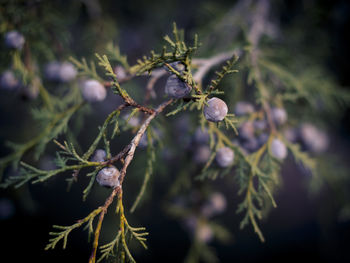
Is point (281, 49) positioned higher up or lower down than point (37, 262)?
higher up

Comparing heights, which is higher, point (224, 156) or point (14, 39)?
point (14, 39)

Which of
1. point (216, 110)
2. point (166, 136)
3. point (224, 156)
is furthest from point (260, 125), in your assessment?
point (216, 110)

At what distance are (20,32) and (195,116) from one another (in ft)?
3.83

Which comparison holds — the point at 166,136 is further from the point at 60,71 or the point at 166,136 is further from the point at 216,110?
the point at 216,110

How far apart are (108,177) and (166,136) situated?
98 centimetres

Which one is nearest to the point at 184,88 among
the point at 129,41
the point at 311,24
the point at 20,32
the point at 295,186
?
the point at 20,32

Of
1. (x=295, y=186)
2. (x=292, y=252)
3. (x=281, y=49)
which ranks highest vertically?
(x=281, y=49)

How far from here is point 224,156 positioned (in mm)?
1253

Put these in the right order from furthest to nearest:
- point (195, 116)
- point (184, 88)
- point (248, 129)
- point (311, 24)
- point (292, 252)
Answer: point (292, 252)
point (311, 24)
point (195, 116)
point (248, 129)
point (184, 88)

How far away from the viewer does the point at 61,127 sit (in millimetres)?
1296

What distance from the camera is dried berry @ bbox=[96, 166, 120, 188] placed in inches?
34.0

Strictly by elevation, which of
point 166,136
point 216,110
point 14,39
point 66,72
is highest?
point 14,39

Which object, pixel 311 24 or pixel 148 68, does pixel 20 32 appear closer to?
pixel 148 68

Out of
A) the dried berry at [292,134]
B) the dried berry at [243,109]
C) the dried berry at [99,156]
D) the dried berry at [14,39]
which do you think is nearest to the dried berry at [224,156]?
the dried berry at [243,109]
